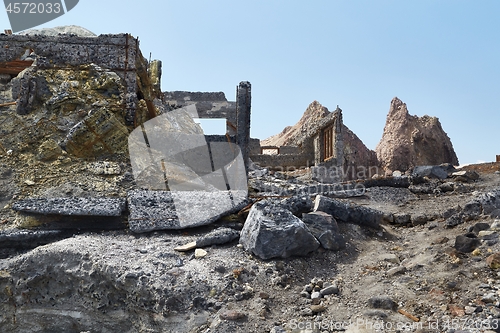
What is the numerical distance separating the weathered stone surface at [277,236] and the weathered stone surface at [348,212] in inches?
27.3

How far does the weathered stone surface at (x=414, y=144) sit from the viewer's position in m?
23.6

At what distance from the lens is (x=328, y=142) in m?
14.1

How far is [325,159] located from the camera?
45.5 feet

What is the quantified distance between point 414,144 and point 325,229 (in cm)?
2139

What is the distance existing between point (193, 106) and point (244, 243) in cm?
1333

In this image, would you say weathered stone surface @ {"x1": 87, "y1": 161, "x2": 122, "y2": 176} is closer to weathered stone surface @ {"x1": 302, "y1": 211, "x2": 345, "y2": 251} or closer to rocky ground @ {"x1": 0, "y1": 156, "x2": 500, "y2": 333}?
rocky ground @ {"x1": 0, "y1": 156, "x2": 500, "y2": 333}

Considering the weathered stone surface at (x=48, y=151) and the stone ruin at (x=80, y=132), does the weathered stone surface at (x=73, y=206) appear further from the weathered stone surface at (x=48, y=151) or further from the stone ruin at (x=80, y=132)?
the weathered stone surface at (x=48, y=151)

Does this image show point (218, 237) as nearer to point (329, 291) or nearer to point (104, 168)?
point (329, 291)

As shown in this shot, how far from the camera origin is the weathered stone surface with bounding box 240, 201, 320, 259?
3953 millimetres

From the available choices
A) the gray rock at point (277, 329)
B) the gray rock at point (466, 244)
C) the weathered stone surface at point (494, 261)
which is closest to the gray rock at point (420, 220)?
the gray rock at point (466, 244)

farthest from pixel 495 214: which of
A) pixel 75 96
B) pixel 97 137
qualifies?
pixel 75 96

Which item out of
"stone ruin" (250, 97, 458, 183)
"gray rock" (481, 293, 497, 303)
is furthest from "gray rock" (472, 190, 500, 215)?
"stone ruin" (250, 97, 458, 183)

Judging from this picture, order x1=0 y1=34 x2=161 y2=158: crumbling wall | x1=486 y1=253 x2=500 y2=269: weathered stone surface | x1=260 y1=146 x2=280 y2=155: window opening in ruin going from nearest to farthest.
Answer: x1=486 y1=253 x2=500 y2=269: weathered stone surface < x1=0 y1=34 x2=161 y2=158: crumbling wall < x1=260 y1=146 x2=280 y2=155: window opening in ruin

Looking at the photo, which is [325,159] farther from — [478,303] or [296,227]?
[478,303]
